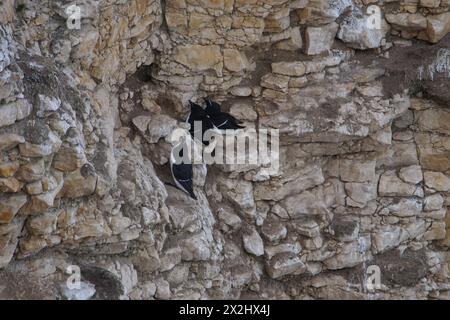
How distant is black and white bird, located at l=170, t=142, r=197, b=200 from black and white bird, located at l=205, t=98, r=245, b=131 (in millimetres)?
651

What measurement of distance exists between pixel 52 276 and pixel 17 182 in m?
1.09

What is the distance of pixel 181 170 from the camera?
Result: 404 inches

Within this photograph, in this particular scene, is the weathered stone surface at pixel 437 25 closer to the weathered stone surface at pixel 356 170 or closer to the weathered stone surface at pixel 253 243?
the weathered stone surface at pixel 356 170

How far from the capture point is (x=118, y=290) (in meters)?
8.59

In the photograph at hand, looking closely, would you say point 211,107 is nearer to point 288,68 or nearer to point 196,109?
point 196,109

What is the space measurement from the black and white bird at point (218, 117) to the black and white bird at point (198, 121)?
0.05 meters

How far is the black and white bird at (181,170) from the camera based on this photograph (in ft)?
33.4

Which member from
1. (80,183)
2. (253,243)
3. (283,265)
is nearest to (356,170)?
(283,265)

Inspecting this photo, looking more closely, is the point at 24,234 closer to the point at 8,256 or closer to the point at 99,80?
the point at 8,256

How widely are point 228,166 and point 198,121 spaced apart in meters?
0.69

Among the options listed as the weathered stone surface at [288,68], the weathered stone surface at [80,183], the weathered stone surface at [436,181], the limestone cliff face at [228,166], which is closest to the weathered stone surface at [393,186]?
the limestone cliff face at [228,166]

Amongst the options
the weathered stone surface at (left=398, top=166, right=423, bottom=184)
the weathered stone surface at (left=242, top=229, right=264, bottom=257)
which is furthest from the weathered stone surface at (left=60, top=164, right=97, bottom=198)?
the weathered stone surface at (left=398, top=166, right=423, bottom=184)

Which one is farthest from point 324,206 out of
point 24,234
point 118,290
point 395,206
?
point 24,234

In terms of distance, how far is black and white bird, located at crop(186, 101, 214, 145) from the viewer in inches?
421
